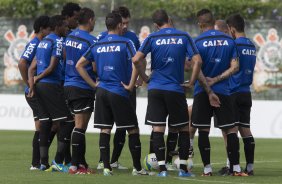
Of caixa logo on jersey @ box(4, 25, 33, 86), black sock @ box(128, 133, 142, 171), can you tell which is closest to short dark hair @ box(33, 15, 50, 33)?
black sock @ box(128, 133, 142, 171)

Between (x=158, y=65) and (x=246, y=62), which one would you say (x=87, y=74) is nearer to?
(x=158, y=65)

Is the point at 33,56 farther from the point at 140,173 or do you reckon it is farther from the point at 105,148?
the point at 140,173

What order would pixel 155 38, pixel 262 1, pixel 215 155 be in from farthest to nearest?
pixel 262 1 < pixel 215 155 < pixel 155 38

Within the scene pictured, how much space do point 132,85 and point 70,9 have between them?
2.38 metres

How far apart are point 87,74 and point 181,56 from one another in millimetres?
A: 1508

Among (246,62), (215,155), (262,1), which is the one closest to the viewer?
(246,62)

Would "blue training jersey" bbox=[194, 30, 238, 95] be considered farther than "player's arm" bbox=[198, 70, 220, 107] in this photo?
Yes

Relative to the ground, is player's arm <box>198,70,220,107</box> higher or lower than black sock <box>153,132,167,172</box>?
higher

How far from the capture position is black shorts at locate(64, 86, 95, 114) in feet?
48.9

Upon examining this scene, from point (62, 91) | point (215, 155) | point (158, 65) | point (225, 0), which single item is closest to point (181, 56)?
point (158, 65)

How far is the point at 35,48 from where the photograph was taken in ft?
51.8

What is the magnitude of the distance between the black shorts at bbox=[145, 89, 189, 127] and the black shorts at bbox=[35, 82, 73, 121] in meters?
1.78

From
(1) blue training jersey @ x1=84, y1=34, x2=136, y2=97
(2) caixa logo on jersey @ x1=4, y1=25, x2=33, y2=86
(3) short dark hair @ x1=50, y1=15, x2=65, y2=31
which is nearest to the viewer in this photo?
(1) blue training jersey @ x1=84, y1=34, x2=136, y2=97

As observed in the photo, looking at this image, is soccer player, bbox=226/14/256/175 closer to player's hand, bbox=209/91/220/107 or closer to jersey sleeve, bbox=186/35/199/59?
player's hand, bbox=209/91/220/107
